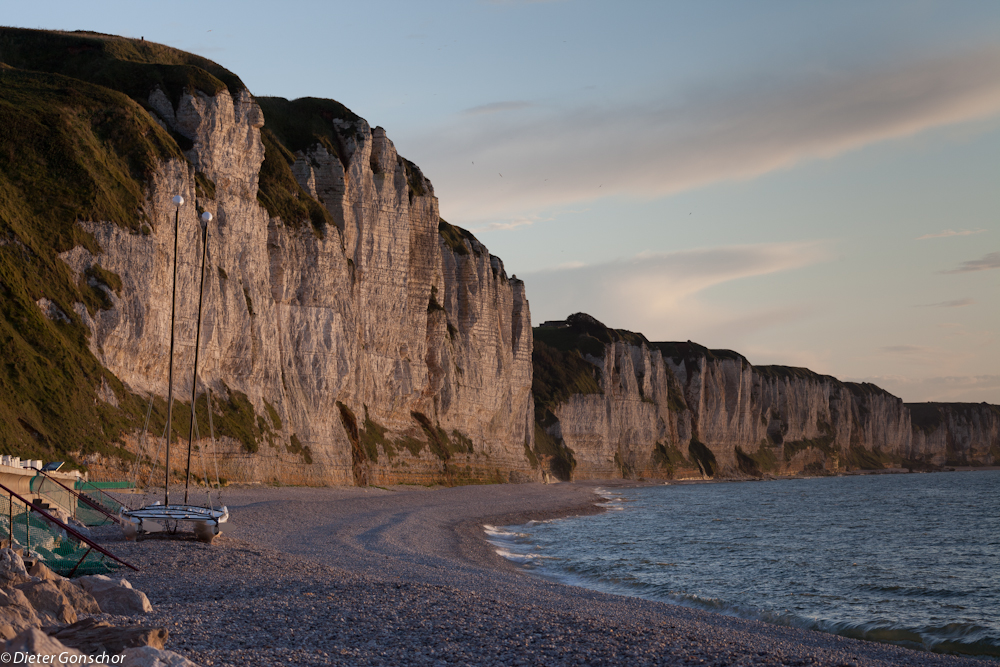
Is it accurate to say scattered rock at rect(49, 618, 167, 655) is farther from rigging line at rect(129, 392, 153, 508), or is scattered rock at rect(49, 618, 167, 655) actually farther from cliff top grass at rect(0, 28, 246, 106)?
cliff top grass at rect(0, 28, 246, 106)

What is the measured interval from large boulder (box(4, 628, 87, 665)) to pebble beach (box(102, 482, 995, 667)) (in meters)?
2.06

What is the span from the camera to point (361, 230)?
193ft

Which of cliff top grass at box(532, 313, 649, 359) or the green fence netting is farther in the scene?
cliff top grass at box(532, 313, 649, 359)

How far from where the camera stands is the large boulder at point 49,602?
849cm

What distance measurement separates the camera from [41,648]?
5867 mm

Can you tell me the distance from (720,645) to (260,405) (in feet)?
121

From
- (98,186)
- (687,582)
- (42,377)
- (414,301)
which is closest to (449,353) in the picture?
(414,301)

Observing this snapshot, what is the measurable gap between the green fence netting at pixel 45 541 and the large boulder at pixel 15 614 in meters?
3.89

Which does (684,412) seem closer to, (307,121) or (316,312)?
(307,121)

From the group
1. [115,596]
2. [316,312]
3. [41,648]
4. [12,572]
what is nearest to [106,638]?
Answer: [41,648]

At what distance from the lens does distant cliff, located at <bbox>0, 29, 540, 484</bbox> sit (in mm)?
35250

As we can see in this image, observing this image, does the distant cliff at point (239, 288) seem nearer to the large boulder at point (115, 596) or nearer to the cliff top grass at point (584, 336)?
the large boulder at point (115, 596)

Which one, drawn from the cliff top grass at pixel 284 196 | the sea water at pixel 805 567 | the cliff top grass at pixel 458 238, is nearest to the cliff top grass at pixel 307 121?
the cliff top grass at pixel 284 196

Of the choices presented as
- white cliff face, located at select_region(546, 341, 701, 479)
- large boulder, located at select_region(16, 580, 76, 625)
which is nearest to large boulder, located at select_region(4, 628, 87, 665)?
large boulder, located at select_region(16, 580, 76, 625)
